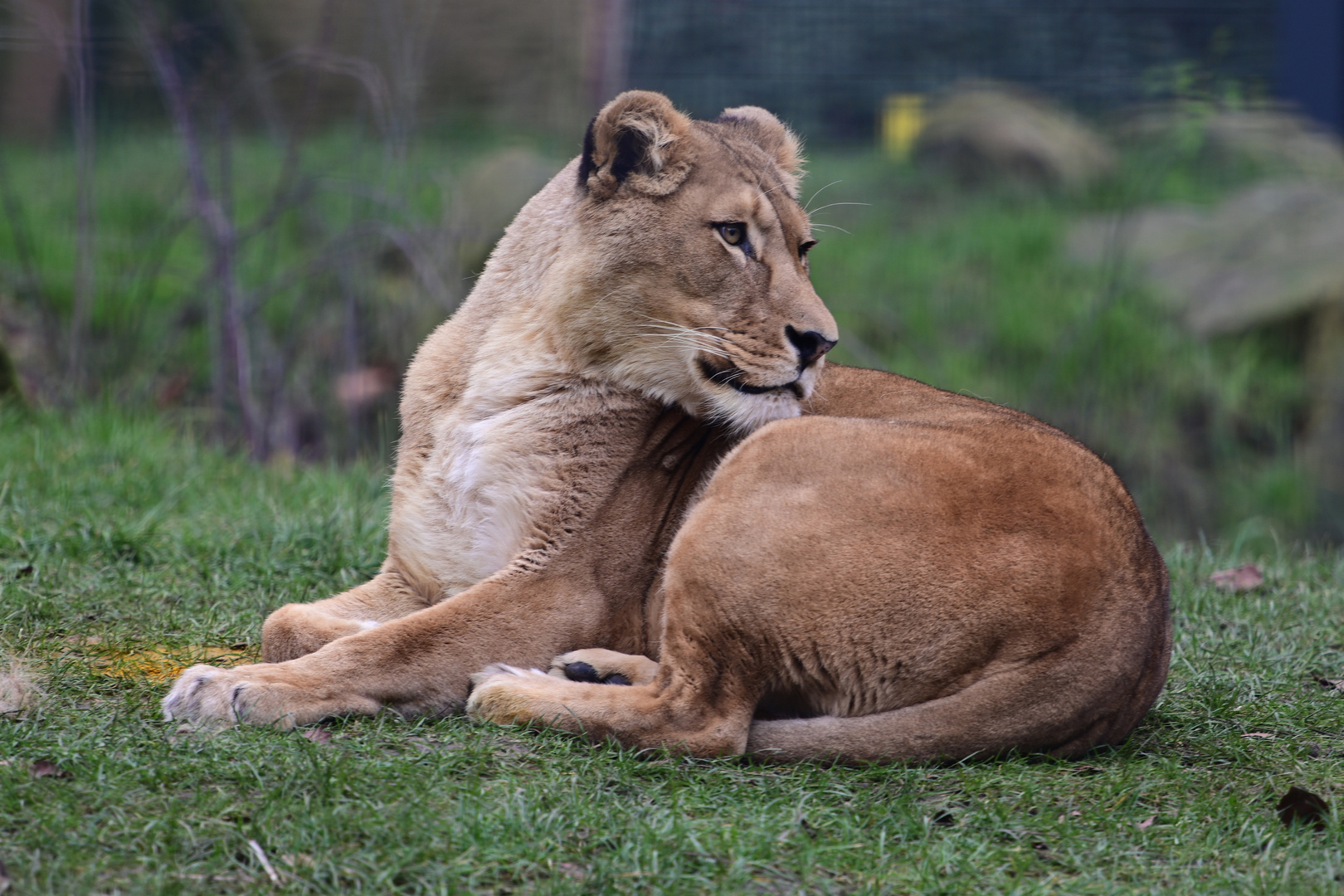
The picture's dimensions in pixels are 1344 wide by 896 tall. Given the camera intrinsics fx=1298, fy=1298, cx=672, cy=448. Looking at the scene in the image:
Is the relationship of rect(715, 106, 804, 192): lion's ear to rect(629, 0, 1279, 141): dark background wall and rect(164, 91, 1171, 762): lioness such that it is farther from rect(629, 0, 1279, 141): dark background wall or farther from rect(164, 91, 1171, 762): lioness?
rect(629, 0, 1279, 141): dark background wall

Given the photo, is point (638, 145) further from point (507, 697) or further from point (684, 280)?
point (507, 697)

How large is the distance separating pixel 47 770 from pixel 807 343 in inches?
88.4

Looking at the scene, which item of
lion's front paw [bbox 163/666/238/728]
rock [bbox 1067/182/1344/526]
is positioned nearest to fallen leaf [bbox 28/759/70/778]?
lion's front paw [bbox 163/666/238/728]

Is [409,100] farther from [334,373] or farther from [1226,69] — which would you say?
[1226,69]

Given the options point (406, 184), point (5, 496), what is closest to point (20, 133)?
point (406, 184)

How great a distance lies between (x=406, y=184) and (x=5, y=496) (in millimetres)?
3565

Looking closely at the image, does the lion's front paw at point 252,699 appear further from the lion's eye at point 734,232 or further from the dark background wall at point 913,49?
the dark background wall at point 913,49

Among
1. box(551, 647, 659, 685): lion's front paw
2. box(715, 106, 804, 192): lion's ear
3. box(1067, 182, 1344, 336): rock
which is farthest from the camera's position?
box(1067, 182, 1344, 336): rock

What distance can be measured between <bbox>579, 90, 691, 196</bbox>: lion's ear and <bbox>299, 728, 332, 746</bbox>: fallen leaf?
1773mm

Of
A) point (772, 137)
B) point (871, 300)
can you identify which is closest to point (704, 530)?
point (772, 137)

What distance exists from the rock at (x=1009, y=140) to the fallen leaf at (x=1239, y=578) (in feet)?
17.7

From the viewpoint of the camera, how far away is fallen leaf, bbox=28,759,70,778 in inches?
→ 110

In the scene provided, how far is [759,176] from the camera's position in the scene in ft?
13.4

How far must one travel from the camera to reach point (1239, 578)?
5.50 meters
